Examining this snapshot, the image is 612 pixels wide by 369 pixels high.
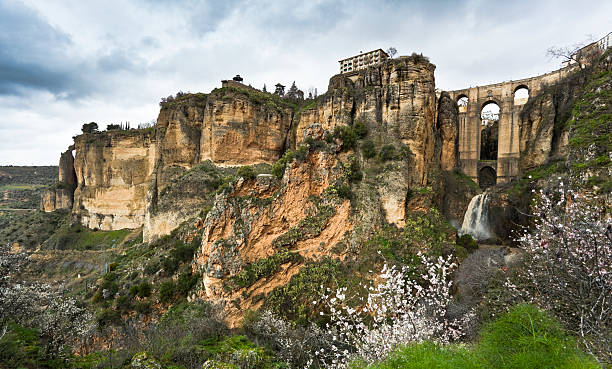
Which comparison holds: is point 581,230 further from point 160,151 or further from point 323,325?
point 160,151

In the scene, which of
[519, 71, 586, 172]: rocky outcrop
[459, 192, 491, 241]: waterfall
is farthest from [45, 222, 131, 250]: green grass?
[519, 71, 586, 172]: rocky outcrop

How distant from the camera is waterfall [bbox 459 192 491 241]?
2492 centimetres

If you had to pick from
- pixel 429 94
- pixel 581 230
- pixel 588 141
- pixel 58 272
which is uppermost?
pixel 429 94

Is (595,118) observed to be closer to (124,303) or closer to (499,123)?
(499,123)

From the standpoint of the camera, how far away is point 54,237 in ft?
140

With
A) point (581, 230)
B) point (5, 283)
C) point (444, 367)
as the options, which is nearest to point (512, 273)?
point (581, 230)

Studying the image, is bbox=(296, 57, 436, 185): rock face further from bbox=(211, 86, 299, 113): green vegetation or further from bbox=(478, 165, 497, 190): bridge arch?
bbox=(478, 165, 497, 190): bridge arch

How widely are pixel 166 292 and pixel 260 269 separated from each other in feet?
22.1

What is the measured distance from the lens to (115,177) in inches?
1683

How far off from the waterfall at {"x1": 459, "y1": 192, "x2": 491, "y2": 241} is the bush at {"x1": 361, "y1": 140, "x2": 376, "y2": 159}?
40.5ft

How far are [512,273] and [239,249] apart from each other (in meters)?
14.0

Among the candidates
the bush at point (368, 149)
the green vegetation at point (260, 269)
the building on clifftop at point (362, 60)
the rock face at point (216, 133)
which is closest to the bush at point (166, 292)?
the green vegetation at point (260, 269)

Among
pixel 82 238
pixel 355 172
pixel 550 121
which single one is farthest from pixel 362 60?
pixel 82 238

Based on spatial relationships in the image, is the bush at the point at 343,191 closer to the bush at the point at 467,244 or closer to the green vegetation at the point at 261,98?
the bush at the point at 467,244
